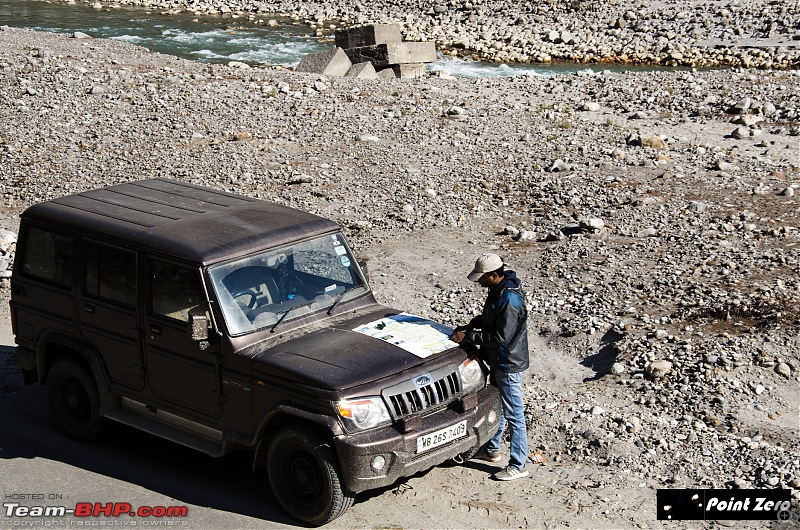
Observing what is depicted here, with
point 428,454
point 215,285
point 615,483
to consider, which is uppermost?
point 215,285

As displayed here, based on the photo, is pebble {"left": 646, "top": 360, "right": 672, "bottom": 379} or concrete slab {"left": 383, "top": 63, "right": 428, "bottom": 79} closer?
pebble {"left": 646, "top": 360, "right": 672, "bottom": 379}

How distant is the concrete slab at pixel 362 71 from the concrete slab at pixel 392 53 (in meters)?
0.81

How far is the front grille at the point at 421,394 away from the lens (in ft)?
22.0

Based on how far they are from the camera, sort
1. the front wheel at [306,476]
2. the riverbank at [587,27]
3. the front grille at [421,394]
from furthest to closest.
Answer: the riverbank at [587,27]
the front grille at [421,394]
the front wheel at [306,476]

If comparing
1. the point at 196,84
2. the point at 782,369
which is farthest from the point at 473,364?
the point at 196,84

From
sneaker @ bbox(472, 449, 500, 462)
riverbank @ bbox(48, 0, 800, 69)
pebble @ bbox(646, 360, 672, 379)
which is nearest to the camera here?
sneaker @ bbox(472, 449, 500, 462)

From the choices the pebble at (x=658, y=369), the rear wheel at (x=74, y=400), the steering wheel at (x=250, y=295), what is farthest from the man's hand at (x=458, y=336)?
the rear wheel at (x=74, y=400)

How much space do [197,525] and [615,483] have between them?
3.15 metres

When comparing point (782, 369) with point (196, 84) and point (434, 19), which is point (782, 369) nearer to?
point (196, 84)

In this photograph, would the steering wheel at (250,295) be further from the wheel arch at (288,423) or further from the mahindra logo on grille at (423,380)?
the mahindra logo on grille at (423,380)

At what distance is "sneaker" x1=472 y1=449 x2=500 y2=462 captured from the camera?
784cm

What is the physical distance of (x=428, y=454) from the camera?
6832 mm

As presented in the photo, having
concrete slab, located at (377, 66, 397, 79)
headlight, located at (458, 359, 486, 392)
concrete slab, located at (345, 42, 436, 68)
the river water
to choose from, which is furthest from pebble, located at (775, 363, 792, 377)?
the river water

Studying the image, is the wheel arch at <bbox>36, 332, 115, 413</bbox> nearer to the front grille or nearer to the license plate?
the front grille
